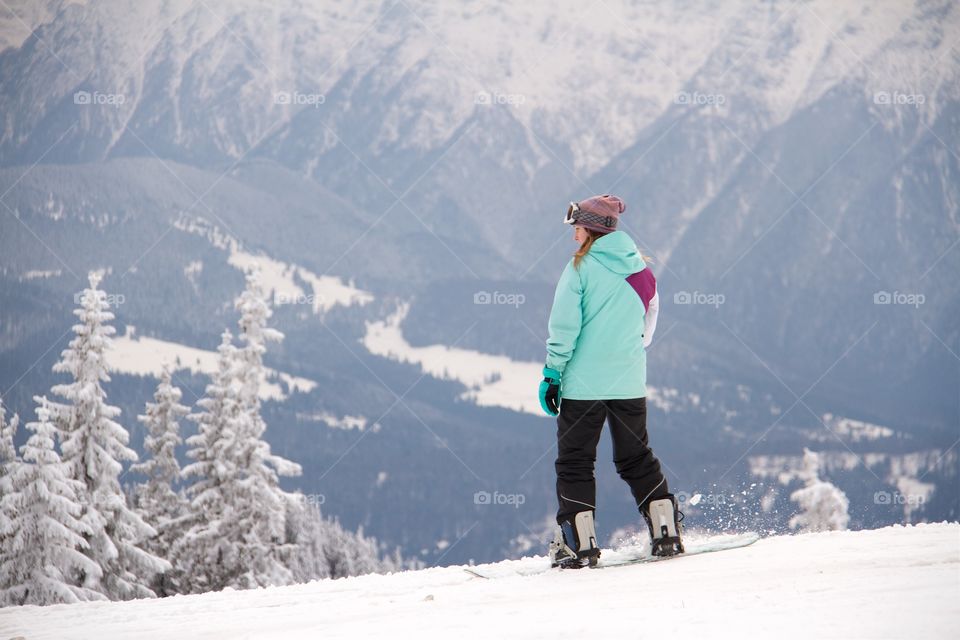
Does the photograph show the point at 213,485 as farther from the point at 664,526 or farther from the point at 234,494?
the point at 664,526

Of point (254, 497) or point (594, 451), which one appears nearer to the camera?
point (594, 451)

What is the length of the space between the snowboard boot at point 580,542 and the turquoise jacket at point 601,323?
925 millimetres

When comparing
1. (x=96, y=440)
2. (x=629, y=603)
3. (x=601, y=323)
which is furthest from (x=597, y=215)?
(x=96, y=440)

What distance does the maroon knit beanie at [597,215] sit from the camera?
295 inches

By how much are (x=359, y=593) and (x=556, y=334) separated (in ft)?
7.84

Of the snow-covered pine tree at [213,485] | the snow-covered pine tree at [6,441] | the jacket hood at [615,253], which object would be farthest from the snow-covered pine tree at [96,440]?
the jacket hood at [615,253]

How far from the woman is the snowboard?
0.13 metres

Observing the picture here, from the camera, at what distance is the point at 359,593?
7.53m

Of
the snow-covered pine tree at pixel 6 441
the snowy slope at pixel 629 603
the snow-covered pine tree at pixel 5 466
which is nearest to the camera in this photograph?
the snowy slope at pixel 629 603

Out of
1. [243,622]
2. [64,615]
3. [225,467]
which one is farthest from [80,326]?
[243,622]

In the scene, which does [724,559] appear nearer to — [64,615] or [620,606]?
[620,606]

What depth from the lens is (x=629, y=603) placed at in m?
Answer: 5.71

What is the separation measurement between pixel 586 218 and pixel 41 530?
57.4 ft

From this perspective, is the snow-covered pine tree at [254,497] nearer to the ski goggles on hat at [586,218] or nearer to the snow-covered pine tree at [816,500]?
the snow-covered pine tree at [816,500]
